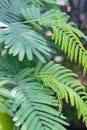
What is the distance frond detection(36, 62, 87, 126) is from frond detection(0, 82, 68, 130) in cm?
3

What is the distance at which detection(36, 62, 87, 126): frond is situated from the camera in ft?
2.93

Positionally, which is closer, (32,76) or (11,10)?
(32,76)

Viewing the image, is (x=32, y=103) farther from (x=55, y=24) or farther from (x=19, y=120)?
(x=55, y=24)

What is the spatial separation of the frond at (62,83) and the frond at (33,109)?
1.0 inches

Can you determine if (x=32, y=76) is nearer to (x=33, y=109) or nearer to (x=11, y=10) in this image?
(x=33, y=109)

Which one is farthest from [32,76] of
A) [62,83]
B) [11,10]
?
[11,10]

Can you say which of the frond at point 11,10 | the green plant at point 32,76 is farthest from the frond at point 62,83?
the frond at point 11,10

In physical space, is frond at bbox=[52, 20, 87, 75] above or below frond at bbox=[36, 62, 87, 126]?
above

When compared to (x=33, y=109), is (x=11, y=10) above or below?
above

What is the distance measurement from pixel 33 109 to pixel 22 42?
16 cm

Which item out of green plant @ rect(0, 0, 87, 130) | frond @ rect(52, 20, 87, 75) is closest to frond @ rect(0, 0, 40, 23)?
green plant @ rect(0, 0, 87, 130)

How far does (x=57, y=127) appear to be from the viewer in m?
0.85

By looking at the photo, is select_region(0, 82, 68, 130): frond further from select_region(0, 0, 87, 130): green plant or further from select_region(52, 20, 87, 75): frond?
select_region(52, 20, 87, 75): frond

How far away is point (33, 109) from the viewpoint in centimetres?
86
